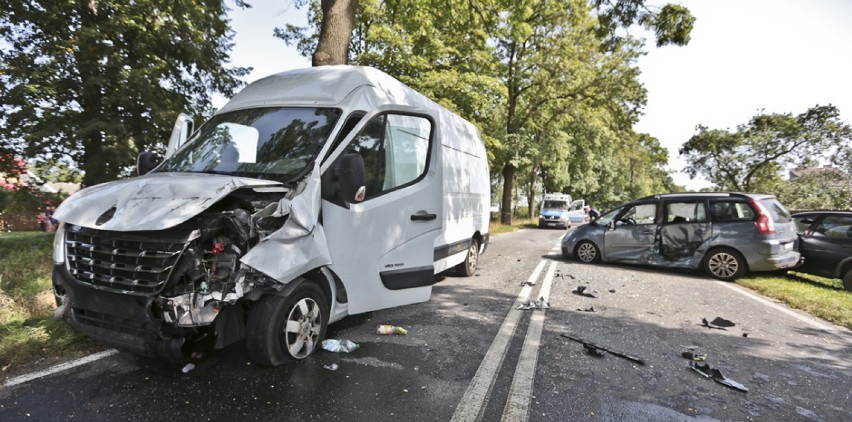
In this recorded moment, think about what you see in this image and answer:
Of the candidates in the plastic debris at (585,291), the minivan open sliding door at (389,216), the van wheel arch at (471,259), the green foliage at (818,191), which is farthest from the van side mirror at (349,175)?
the green foliage at (818,191)

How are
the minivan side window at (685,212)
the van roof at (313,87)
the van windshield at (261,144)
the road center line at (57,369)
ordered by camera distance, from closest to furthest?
1. the road center line at (57,369)
2. the van windshield at (261,144)
3. the van roof at (313,87)
4. the minivan side window at (685,212)

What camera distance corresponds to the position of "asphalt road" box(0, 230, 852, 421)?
9.11ft

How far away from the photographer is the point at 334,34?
8156 millimetres

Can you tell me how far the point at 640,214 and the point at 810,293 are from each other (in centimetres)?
307

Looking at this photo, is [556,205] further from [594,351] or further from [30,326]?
[30,326]

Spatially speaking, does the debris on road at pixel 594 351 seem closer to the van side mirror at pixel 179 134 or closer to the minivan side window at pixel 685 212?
the van side mirror at pixel 179 134

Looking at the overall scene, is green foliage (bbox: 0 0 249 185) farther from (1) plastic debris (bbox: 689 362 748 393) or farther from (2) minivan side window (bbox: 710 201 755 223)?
(2) minivan side window (bbox: 710 201 755 223)

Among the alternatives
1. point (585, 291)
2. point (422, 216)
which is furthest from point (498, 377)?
point (585, 291)

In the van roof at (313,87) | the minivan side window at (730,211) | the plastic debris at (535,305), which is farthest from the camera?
the minivan side window at (730,211)

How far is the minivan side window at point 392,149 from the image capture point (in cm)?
415

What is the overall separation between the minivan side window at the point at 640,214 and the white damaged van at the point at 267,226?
6108 mm

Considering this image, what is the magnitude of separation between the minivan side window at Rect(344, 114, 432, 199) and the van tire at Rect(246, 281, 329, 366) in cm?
114

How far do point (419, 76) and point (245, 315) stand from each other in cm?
1386

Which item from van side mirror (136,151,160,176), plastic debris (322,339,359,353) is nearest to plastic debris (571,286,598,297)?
plastic debris (322,339,359,353)
